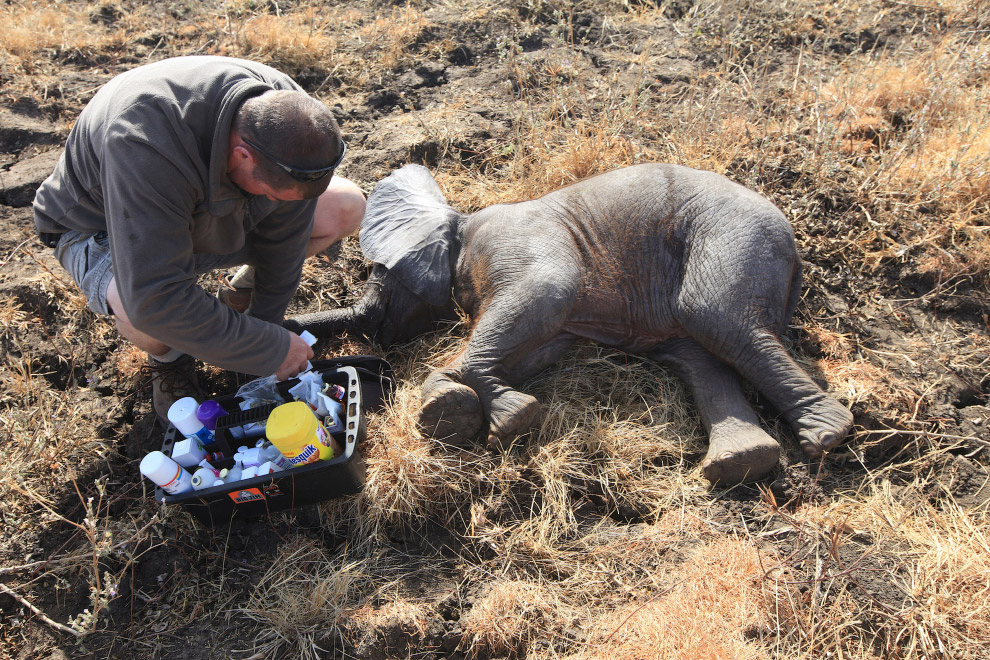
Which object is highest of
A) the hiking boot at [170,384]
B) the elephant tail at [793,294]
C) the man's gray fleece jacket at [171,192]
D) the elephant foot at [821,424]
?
the man's gray fleece jacket at [171,192]

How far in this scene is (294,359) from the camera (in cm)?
312

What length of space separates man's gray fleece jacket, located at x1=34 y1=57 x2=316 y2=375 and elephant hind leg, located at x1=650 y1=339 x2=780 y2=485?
215cm

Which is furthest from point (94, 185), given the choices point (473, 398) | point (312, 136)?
point (473, 398)

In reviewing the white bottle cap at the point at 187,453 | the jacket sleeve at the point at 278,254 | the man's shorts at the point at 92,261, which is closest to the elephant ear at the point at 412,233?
the jacket sleeve at the point at 278,254

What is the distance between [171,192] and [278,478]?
129 cm

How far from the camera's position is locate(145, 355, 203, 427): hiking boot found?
3.43m

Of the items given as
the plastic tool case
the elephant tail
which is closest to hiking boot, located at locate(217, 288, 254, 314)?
the plastic tool case

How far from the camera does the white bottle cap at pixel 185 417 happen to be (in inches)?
113

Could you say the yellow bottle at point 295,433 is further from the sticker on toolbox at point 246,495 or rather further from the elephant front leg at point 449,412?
the elephant front leg at point 449,412

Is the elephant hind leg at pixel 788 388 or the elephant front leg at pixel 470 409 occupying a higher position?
the elephant hind leg at pixel 788 388

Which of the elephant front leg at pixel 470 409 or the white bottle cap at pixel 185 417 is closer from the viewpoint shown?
the white bottle cap at pixel 185 417

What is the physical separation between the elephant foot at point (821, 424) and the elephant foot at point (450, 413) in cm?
164

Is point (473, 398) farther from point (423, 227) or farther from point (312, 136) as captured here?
point (312, 136)

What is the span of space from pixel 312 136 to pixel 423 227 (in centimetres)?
132
